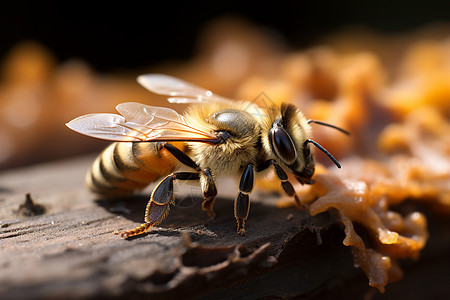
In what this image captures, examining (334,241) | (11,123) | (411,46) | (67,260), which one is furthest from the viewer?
(411,46)

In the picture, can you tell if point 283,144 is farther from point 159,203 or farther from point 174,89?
point 174,89

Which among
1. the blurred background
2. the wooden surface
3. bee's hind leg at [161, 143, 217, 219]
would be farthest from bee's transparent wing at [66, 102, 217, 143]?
the blurred background

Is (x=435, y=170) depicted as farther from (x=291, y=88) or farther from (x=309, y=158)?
(x=291, y=88)

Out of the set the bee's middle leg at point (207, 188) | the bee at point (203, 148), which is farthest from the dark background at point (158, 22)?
the bee's middle leg at point (207, 188)

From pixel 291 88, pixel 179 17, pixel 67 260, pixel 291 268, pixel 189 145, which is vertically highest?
pixel 179 17

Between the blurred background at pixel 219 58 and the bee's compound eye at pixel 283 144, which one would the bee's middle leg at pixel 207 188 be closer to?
the bee's compound eye at pixel 283 144

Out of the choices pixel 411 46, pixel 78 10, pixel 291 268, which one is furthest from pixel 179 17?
pixel 291 268
